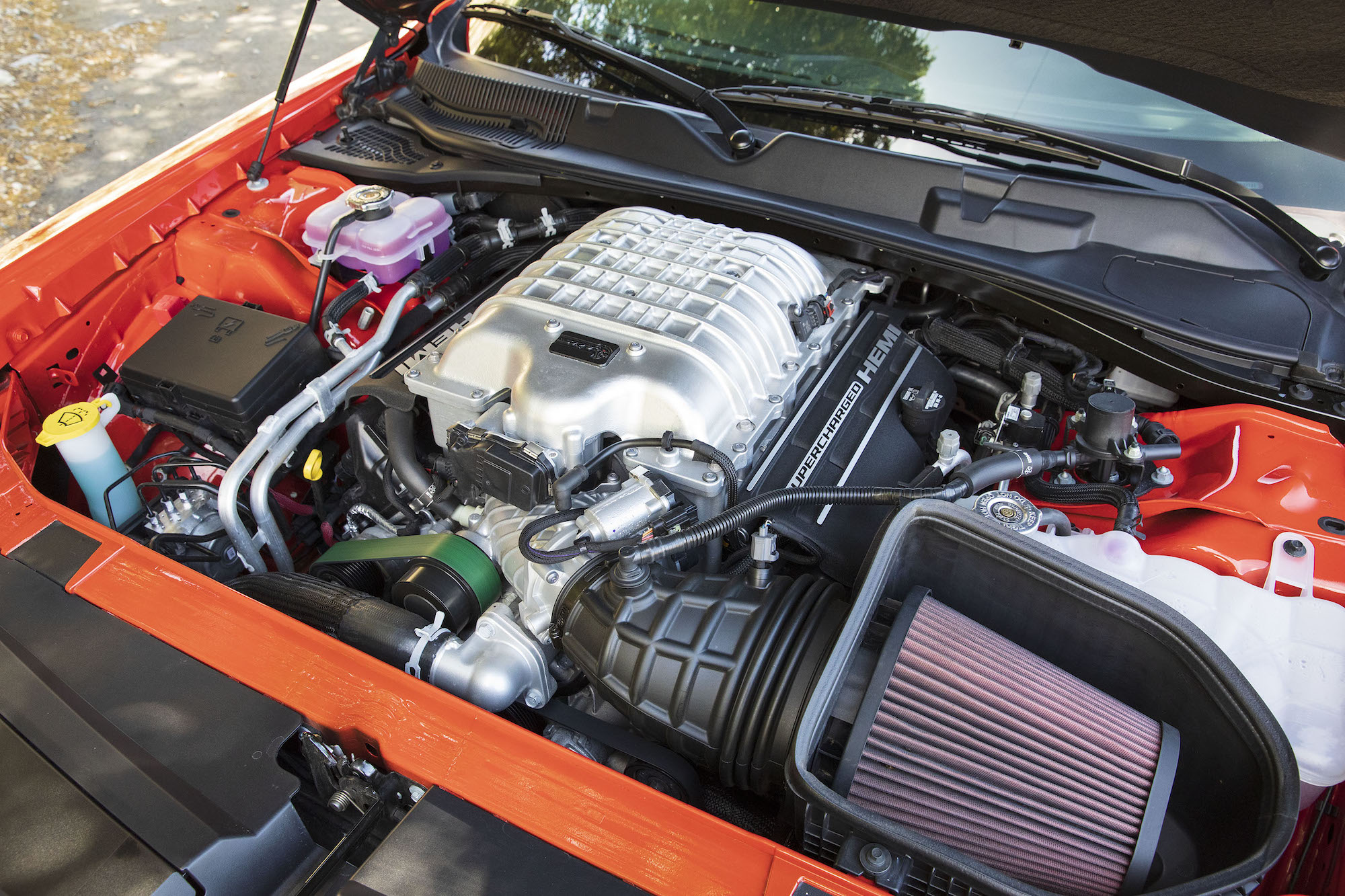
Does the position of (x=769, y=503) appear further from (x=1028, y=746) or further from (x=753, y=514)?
(x=1028, y=746)

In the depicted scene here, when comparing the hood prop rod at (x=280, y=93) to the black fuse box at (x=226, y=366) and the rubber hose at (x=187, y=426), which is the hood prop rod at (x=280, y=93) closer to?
the black fuse box at (x=226, y=366)

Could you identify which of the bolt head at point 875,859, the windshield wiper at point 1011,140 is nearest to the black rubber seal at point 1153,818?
the bolt head at point 875,859

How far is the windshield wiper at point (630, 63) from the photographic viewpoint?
1.70m

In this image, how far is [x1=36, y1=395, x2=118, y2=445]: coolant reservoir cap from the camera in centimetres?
157

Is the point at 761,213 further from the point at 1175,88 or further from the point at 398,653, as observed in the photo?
the point at 398,653

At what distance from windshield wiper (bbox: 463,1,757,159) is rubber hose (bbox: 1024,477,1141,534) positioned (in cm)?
83

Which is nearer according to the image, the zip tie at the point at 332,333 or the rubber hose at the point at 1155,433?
the rubber hose at the point at 1155,433

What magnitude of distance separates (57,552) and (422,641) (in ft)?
1.91

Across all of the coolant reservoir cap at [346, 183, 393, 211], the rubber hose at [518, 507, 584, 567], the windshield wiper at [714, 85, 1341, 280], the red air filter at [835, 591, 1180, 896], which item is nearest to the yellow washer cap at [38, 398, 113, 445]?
the coolant reservoir cap at [346, 183, 393, 211]

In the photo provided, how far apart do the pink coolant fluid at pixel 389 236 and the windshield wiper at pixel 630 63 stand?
1.55 feet

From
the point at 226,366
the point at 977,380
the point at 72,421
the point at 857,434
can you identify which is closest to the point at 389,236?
the point at 226,366

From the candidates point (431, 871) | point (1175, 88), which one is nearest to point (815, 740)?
point (431, 871)

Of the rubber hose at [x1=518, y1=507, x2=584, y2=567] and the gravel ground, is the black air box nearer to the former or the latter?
the rubber hose at [x1=518, y1=507, x2=584, y2=567]

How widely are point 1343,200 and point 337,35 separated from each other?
6.00 metres
